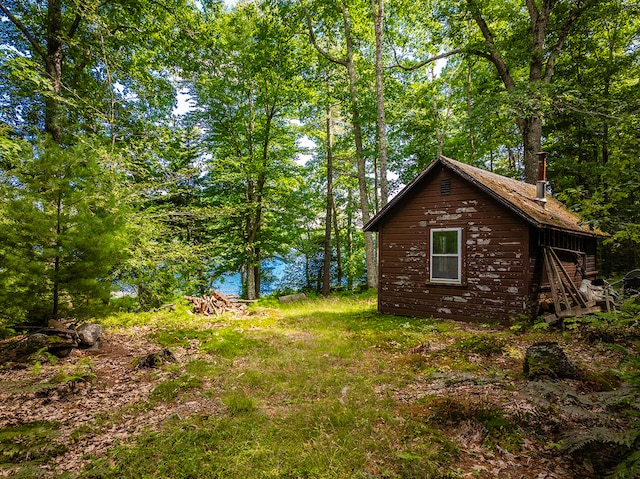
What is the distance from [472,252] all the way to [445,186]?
230 cm

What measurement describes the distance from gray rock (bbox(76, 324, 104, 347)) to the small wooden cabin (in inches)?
335

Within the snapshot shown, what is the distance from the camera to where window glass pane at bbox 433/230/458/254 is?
35.9 ft

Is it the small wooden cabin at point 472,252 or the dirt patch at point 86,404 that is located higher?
the small wooden cabin at point 472,252

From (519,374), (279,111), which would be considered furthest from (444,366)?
(279,111)

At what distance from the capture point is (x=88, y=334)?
671 cm

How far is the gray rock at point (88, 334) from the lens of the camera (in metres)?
6.62

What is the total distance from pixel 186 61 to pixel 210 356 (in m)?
10.2

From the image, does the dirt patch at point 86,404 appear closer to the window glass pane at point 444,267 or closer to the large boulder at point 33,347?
the large boulder at point 33,347

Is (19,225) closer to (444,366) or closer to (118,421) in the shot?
(118,421)

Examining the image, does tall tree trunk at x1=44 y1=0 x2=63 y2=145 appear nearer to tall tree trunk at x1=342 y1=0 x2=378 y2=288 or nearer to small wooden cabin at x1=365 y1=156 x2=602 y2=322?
small wooden cabin at x1=365 y1=156 x2=602 y2=322

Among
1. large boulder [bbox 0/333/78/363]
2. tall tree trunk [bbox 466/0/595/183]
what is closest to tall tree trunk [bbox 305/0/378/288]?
tall tree trunk [bbox 466/0/595/183]

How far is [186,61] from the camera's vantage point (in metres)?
11.0

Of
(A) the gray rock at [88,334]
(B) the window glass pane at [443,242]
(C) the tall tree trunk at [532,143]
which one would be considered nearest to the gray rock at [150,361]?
(A) the gray rock at [88,334]

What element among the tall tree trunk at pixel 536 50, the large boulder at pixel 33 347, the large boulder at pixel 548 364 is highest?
the tall tree trunk at pixel 536 50
